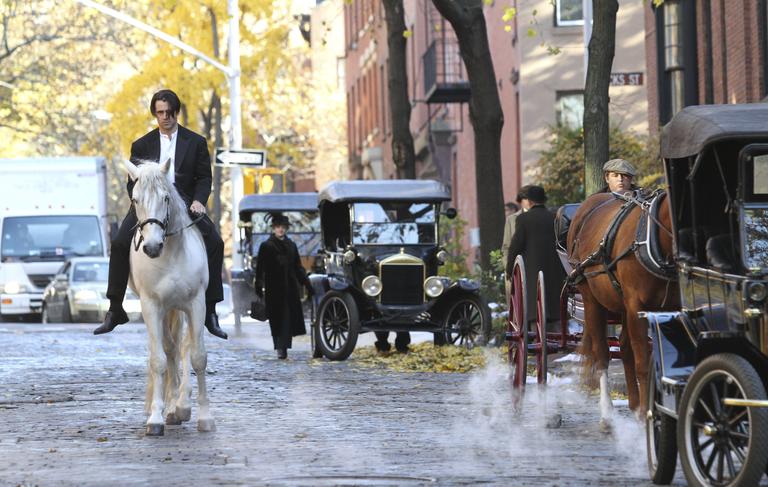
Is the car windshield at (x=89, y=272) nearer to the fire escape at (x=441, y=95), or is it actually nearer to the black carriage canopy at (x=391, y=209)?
the fire escape at (x=441, y=95)

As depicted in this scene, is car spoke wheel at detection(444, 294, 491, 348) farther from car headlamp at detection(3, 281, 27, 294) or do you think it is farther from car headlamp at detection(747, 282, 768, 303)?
car headlamp at detection(3, 281, 27, 294)

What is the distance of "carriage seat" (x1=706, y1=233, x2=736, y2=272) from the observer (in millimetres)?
8927

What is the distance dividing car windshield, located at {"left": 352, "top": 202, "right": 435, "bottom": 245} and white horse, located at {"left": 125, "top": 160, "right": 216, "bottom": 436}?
9828 mm

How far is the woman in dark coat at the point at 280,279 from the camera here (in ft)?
74.4

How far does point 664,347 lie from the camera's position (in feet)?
30.3

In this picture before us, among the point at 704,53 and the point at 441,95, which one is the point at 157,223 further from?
the point at 441,95

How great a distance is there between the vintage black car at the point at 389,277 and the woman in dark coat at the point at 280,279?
308 mm

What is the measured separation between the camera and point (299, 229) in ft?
115

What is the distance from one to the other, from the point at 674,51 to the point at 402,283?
9.64 metres

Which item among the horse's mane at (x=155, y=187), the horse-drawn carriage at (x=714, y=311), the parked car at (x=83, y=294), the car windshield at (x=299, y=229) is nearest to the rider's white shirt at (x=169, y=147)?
the horse's mane at (x=155, y=187)

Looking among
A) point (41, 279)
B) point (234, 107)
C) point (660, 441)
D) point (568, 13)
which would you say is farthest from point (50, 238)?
point (660, 441)

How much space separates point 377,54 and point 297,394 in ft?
145

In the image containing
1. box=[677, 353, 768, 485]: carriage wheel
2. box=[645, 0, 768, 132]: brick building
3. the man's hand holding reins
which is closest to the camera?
box=[677, 353, 768, 485]: carriage wheel

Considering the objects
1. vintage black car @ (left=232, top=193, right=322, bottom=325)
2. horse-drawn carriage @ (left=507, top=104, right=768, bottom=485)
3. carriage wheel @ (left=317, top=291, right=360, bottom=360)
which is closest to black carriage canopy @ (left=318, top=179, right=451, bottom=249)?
carriage wheel @ (left=317, top=291, right=360, bottom=360)
